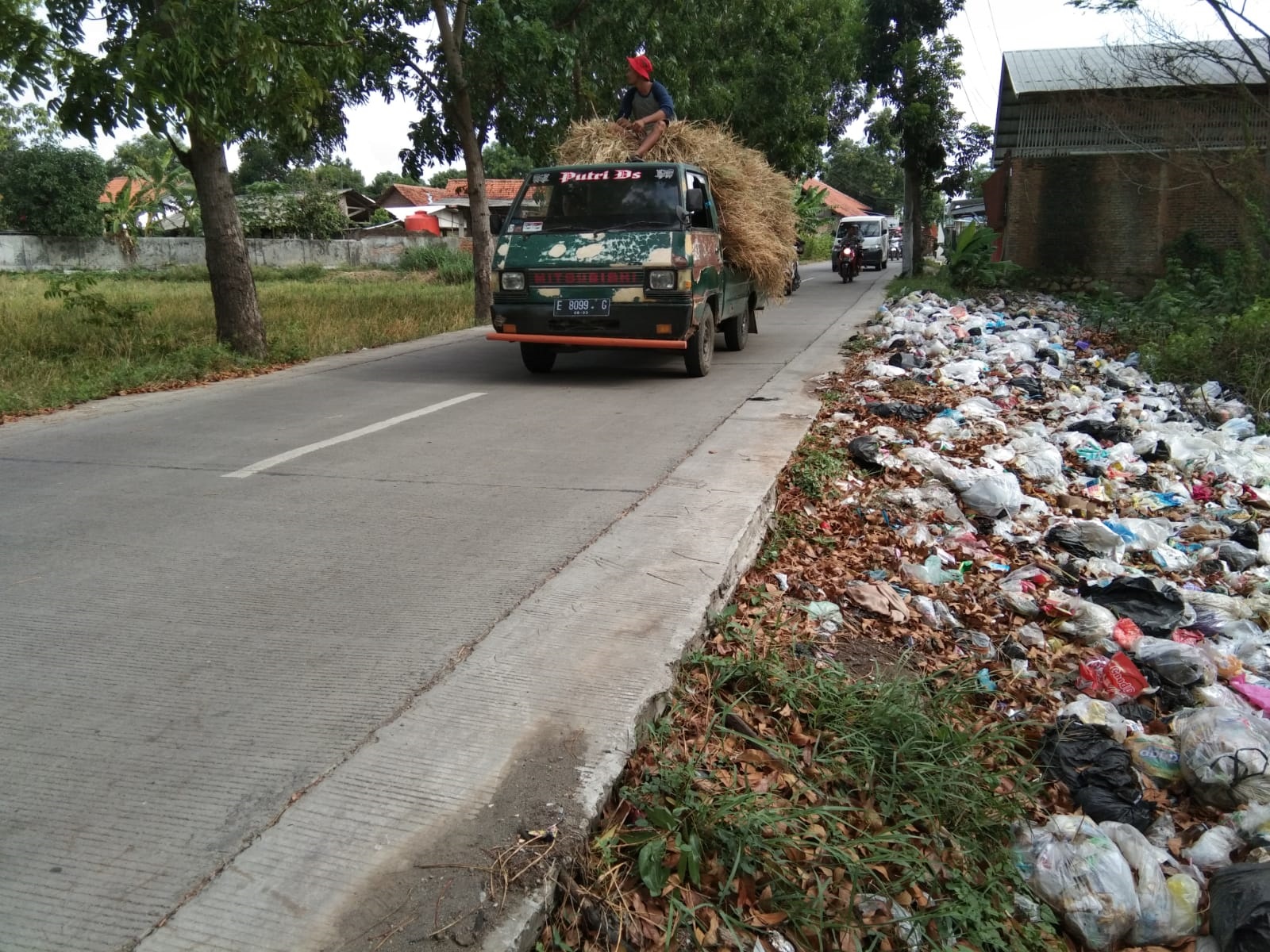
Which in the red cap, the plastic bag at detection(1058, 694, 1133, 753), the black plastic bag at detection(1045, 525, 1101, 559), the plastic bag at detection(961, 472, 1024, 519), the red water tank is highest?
the red water tank

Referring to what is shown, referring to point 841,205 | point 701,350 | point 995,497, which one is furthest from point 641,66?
point 841,205

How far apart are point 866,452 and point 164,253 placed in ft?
118

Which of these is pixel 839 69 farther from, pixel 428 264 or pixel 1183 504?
pixel 1183 504

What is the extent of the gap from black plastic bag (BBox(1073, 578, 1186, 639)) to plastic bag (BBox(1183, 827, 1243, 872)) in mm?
1533

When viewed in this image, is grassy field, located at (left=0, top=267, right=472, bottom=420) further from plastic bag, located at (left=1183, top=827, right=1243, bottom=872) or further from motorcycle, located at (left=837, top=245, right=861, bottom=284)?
motorcycle, located at (left=837, top=245, right=861, bottom=284)

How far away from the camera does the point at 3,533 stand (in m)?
4.75

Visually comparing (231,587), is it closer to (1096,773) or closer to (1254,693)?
(1096,773)

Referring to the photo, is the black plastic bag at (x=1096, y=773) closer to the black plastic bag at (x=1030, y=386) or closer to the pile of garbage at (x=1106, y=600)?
the pile of garbage at (x=1106, y=600)

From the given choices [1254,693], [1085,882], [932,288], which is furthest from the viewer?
[932,288]

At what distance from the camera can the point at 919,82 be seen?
25.7 metres

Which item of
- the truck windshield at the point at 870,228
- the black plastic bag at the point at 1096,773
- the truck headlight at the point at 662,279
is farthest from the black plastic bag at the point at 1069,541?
the truck windshield at the point at 870,228

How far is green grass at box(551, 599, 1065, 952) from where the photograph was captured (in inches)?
93.6

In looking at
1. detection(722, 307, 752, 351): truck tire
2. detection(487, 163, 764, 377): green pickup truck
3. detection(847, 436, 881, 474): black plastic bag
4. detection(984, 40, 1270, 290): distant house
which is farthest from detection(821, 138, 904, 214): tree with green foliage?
detection(847, 436, 881, 474): black plastic bag

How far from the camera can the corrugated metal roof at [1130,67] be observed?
15603 millimetres
